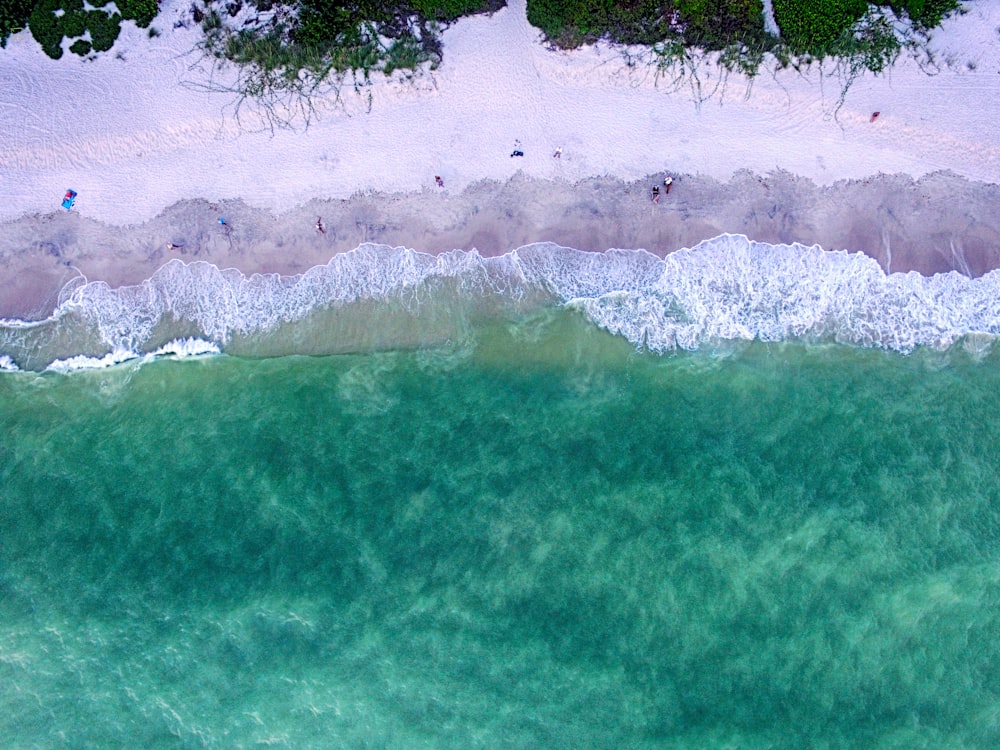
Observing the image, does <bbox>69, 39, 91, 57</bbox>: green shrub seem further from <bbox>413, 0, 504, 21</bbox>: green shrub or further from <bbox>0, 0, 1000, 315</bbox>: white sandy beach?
<bbox>413, 0, 504, 21</bbox>: green shrub

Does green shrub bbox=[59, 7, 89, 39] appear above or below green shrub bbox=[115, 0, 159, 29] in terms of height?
below

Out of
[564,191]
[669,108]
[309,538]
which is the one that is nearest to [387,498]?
[309,538]

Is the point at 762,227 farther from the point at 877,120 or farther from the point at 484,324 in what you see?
the point at 484,324

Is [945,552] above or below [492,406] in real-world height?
below

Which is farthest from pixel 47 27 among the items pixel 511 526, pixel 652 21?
pixel 511 526

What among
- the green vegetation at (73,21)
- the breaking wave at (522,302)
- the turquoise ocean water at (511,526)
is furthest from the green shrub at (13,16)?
the turquoise ocean water at (511,526)

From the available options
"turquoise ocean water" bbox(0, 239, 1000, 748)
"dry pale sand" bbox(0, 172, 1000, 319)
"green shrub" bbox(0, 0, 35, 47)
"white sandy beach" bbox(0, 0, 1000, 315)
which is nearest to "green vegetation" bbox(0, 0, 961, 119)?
"green shrub" bbox(0, 0, 35, 47)

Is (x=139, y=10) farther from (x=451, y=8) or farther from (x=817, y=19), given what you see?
(x=817, y=19)
